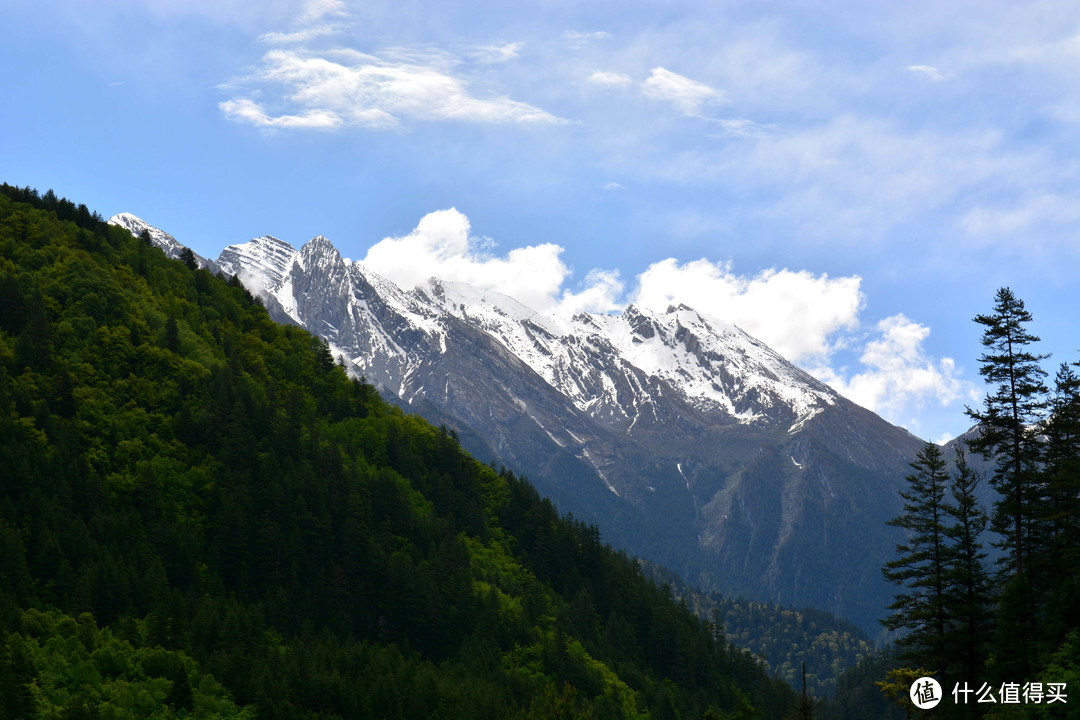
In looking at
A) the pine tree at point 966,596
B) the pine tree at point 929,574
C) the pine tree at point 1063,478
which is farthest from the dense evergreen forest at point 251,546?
the pine tree at point 1063,478

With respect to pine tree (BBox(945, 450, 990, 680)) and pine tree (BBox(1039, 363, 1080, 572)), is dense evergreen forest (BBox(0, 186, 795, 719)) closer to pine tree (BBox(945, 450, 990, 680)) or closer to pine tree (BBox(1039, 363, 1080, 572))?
pine tree (BBox(945, 450, 990, 680))

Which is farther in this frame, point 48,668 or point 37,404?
point 37,404

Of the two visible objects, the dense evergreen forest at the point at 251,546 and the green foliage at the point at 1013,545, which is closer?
the green foliage at the point at 1013,545

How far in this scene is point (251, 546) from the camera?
118062 mm

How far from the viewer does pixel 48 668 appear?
72438 mm

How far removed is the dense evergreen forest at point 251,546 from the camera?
289ft

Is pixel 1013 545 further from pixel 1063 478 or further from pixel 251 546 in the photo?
pixel 251 546

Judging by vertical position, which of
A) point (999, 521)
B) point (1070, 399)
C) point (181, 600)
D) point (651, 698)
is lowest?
point (651, 698)

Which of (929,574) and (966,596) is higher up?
(929,574)

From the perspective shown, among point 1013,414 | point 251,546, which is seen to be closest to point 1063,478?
point 1013,414

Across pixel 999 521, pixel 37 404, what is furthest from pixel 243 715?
pixel 999 521

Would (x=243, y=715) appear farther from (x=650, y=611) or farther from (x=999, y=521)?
(x=650, y=611)

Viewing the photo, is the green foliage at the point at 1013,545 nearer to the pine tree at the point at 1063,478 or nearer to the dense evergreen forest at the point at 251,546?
the pine tree at the point at 1063,478

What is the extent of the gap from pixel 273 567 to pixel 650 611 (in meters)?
69.8
